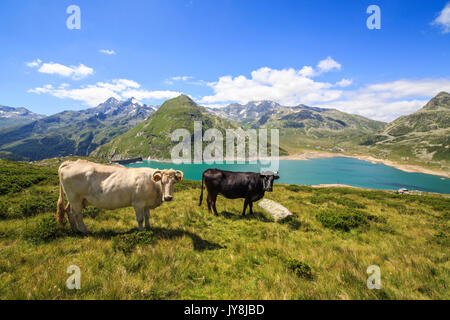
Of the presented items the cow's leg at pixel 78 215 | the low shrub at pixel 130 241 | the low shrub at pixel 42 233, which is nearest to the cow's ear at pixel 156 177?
the low shrub at pixel 130 241

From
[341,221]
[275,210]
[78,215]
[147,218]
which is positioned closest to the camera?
[78,215]

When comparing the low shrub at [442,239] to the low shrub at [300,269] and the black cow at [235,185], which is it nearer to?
the black cow at [235,185]

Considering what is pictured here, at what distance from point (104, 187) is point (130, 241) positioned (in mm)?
2213

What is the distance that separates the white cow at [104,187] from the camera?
6.13 metres

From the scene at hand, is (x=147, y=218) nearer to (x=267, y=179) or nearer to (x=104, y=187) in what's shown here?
(x=104, y=187)

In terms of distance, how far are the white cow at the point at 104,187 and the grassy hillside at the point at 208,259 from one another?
2.59 ft

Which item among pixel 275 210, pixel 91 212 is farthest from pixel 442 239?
pixel 91 212

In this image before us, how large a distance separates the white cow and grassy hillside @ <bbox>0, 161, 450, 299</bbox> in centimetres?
79

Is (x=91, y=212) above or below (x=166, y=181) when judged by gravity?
below

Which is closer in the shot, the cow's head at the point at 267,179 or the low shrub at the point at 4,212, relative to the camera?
the low shrub at the point at 4,212

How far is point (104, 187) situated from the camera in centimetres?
625

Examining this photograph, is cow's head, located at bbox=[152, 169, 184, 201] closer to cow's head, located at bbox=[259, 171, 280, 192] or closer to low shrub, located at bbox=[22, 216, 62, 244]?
low shrub, located at bbox=[22, 216, 62, 244]

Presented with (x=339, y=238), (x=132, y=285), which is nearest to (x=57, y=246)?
(x=132, y=285)

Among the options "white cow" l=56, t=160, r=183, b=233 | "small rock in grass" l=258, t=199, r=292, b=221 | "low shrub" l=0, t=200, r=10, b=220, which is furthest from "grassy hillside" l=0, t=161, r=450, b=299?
"small rock in grass" l=258, t=199, r=292, b=221
